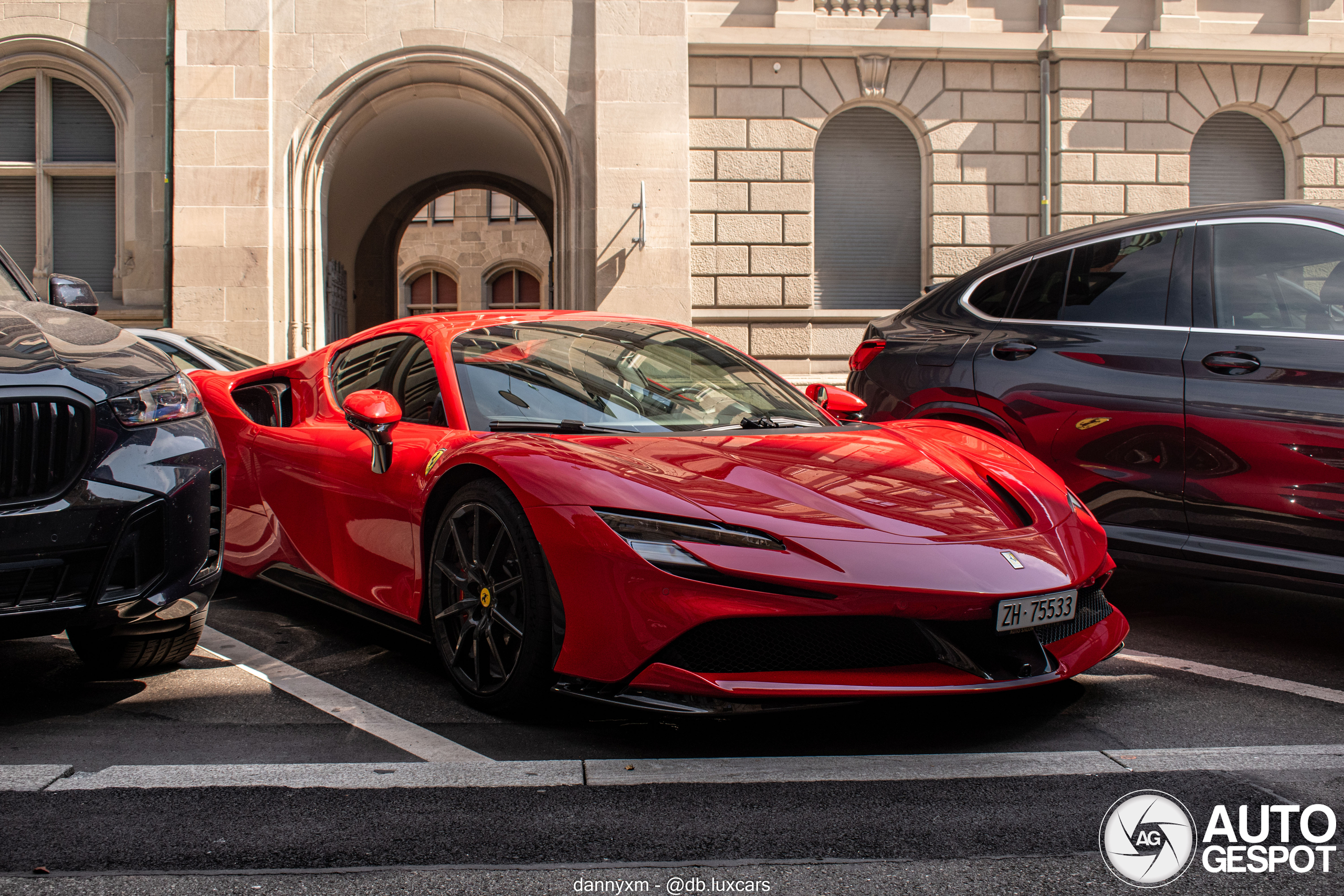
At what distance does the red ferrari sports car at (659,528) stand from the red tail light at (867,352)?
3.21 feet

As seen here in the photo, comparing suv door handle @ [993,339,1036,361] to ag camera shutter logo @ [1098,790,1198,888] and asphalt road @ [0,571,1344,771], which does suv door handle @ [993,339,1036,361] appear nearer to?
asphalt road @ [0,571,1344,771]

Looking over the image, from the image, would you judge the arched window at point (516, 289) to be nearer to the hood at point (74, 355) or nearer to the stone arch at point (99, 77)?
the stone arch at point (99, 77)

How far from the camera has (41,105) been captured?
47.5 feet

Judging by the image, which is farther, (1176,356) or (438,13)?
(438,13)

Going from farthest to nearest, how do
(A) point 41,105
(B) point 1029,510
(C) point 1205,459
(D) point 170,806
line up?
(A) point 41,105 → (C) point 1205,459 → (B) point 1029,510 → (D) point 170,806

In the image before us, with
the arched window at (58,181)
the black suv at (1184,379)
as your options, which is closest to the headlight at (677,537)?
the black suv at (1184,379)

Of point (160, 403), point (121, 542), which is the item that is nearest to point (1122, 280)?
point (160, 403)

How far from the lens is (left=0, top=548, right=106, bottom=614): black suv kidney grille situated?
2742 millimetres

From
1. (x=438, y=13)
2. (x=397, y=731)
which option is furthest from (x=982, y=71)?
(x=397, y=731)

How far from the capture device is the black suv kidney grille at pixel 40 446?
280cm

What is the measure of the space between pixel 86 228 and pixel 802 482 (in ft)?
48.7

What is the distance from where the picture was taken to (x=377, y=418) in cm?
355

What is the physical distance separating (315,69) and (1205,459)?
40.5 feet

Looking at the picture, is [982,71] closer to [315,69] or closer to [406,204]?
[315,69]
